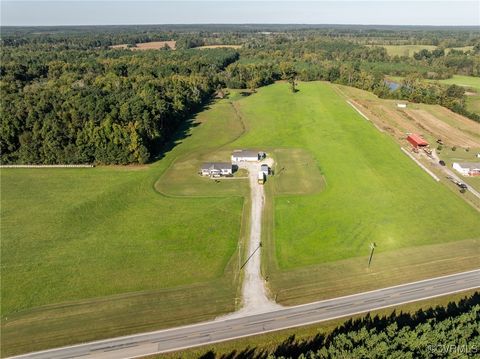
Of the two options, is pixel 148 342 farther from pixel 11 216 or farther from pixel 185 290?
pixel 11 216

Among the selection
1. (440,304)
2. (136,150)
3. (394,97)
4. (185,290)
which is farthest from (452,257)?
(394,97)

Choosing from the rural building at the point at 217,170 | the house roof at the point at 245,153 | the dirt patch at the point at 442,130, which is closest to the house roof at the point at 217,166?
the rural building at the point at 217,170

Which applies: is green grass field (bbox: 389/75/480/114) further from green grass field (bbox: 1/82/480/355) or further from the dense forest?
green grass field (bbox: 1/82/480/355)

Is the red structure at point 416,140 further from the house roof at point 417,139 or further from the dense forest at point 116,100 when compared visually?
the dense forest at point 116,100

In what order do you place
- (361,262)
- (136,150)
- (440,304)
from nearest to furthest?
(440,304) < (361,262) < (136,150)

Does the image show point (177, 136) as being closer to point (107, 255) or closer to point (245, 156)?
point (245, 156)

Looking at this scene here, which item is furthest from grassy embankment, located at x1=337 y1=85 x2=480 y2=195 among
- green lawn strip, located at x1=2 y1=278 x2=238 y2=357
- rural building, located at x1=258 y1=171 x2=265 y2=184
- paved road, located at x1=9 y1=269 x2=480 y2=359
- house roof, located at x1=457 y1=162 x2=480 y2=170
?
green lawn strip, located at x1=2 y1=278 x2=238 y2=357

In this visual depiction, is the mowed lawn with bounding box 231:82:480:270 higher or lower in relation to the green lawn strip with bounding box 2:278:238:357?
higher
